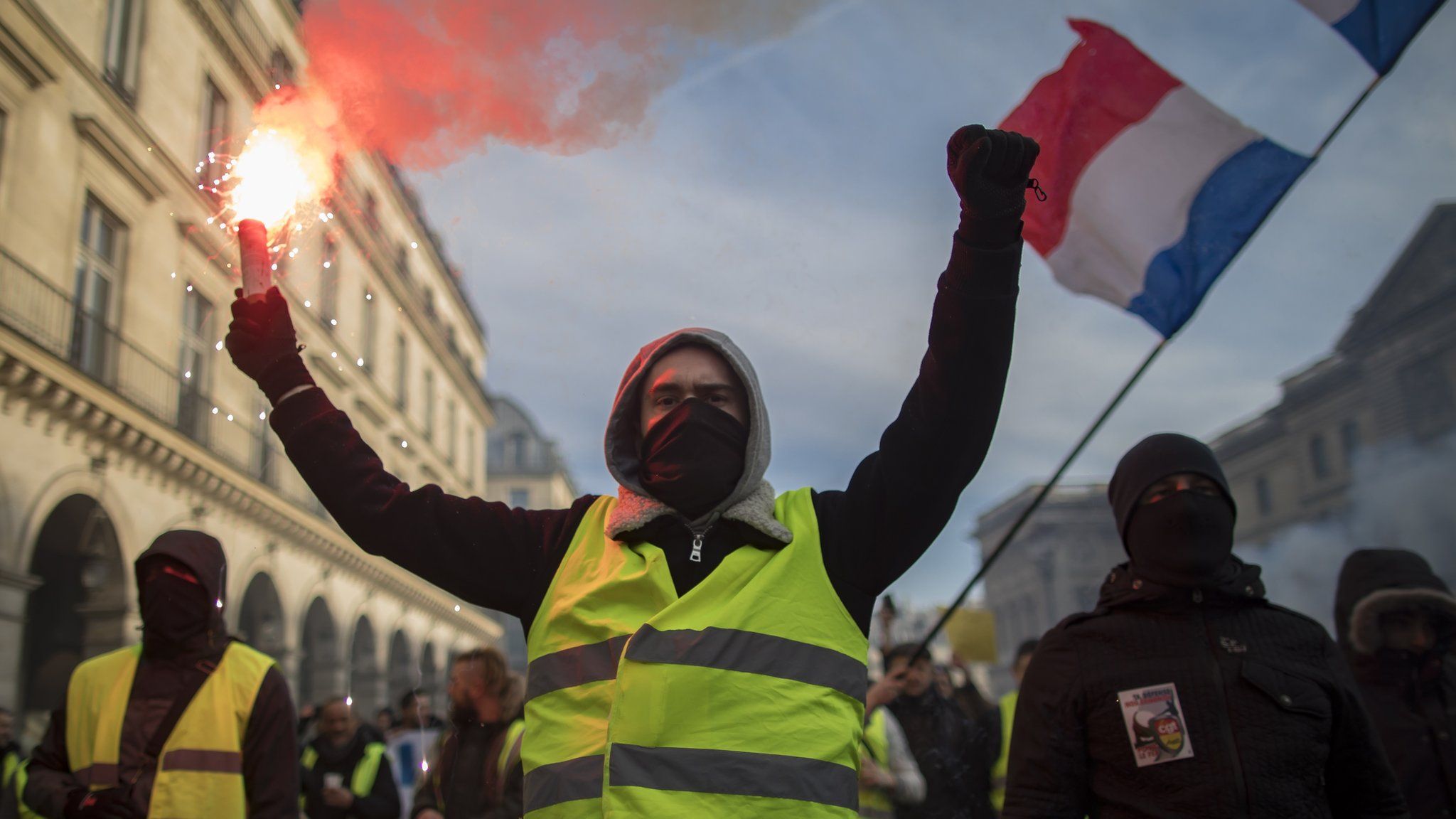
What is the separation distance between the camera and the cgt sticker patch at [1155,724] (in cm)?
260

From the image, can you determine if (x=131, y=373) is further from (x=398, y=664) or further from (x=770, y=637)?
(x=770, y=637)

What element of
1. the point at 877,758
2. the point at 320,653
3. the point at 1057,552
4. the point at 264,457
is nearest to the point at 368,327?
the point at 877,758

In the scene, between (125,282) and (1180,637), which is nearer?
(1180,637)

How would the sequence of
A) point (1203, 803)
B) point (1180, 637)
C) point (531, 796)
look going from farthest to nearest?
point (1180, 637), point (1203, 803), point (531, 796)

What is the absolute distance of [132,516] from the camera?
47.1 ft

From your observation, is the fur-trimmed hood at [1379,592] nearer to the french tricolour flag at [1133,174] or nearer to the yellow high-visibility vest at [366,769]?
the french tricolour flag at [1133,174]

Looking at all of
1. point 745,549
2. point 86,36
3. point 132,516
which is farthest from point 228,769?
point 132,516

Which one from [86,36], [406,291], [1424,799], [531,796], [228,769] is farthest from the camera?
[86,36]

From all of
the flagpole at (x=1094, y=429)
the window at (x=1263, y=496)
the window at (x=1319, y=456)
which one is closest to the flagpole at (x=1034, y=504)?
the flagpole at (x=1094, y=429)

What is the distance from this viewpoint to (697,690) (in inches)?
72.4

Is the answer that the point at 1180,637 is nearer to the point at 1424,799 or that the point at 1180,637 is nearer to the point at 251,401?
the point at 1424,799

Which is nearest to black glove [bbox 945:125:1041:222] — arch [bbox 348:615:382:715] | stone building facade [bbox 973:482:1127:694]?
arch [bbox 348:615:382:715]

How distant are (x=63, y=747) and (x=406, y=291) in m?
2.39

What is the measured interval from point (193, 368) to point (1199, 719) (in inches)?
566
